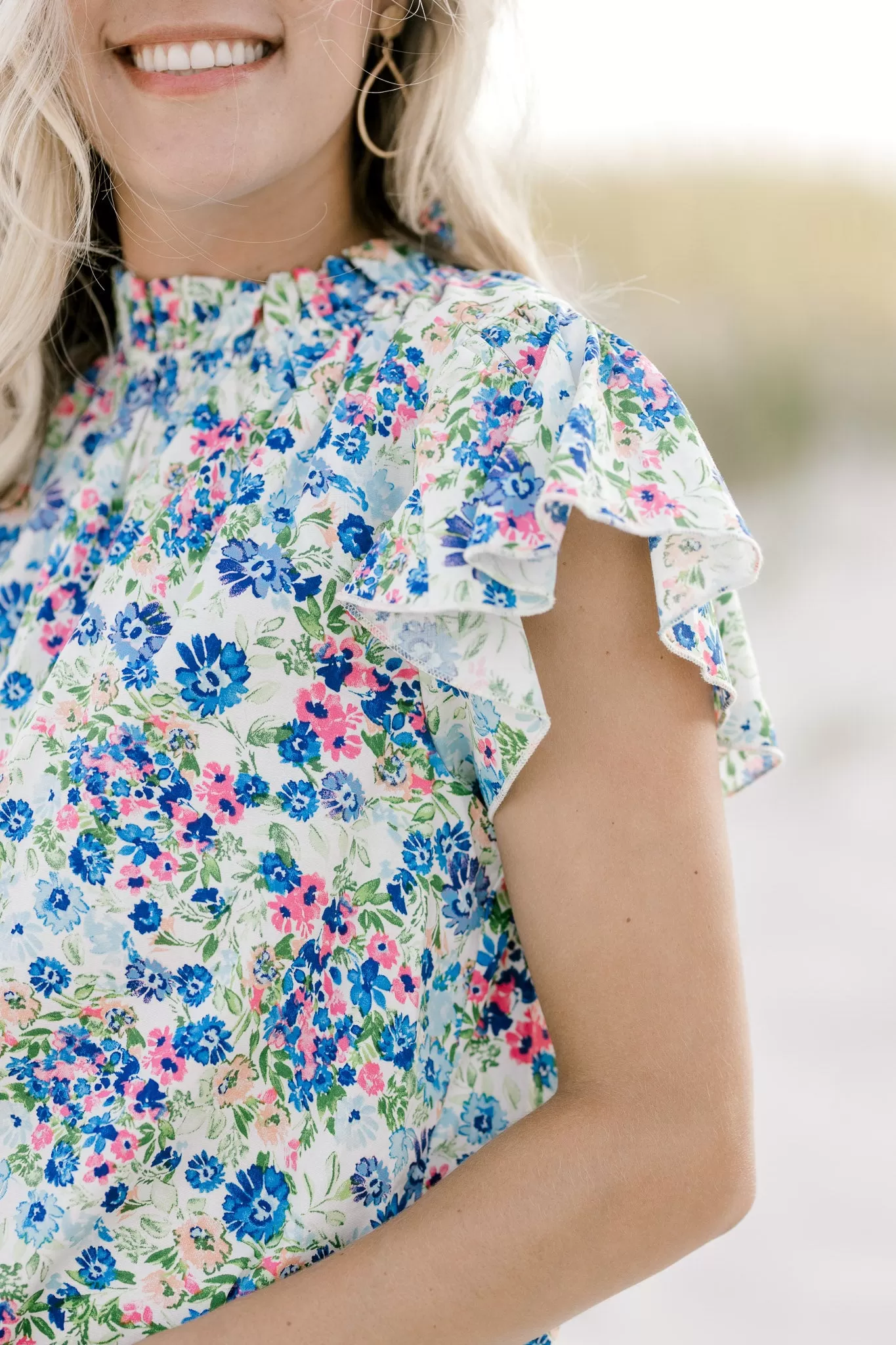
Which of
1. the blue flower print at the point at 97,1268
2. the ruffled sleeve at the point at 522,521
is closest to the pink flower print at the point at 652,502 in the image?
the ruffled sleeve at the point at 522,521

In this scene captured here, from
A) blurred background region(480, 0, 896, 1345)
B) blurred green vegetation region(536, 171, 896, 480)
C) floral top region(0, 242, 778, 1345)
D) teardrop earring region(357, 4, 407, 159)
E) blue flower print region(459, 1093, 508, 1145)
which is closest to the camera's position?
floral top region(0, 242, 778, 1345)

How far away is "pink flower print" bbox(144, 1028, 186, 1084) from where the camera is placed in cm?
96

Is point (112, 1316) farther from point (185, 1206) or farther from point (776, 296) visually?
point (776, 296)

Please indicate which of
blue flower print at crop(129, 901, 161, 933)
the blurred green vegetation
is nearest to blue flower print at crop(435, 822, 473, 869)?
blue flower print at crop(129, 901, 161, 933)

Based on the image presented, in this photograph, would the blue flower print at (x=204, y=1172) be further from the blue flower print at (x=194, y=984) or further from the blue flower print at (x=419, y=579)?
the blue flower print at (x=419, y=579)

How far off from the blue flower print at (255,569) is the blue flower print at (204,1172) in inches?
16.9

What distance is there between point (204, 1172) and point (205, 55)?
2.89 ft

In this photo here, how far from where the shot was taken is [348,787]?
963 millimetres

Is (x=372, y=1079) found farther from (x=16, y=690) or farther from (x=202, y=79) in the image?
(x=202, y=79)

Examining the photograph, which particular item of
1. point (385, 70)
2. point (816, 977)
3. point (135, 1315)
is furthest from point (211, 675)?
point (816, 977)

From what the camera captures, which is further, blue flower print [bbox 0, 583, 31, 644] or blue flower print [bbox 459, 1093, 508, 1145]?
blue flower print [bbox 0, 583, 31, 644]

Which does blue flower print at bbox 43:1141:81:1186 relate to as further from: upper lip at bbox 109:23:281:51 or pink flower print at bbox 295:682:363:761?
upper lip at bbox 109:23:281:51

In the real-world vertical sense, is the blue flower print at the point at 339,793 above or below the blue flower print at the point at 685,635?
below

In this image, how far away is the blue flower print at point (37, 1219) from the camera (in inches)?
37.9
